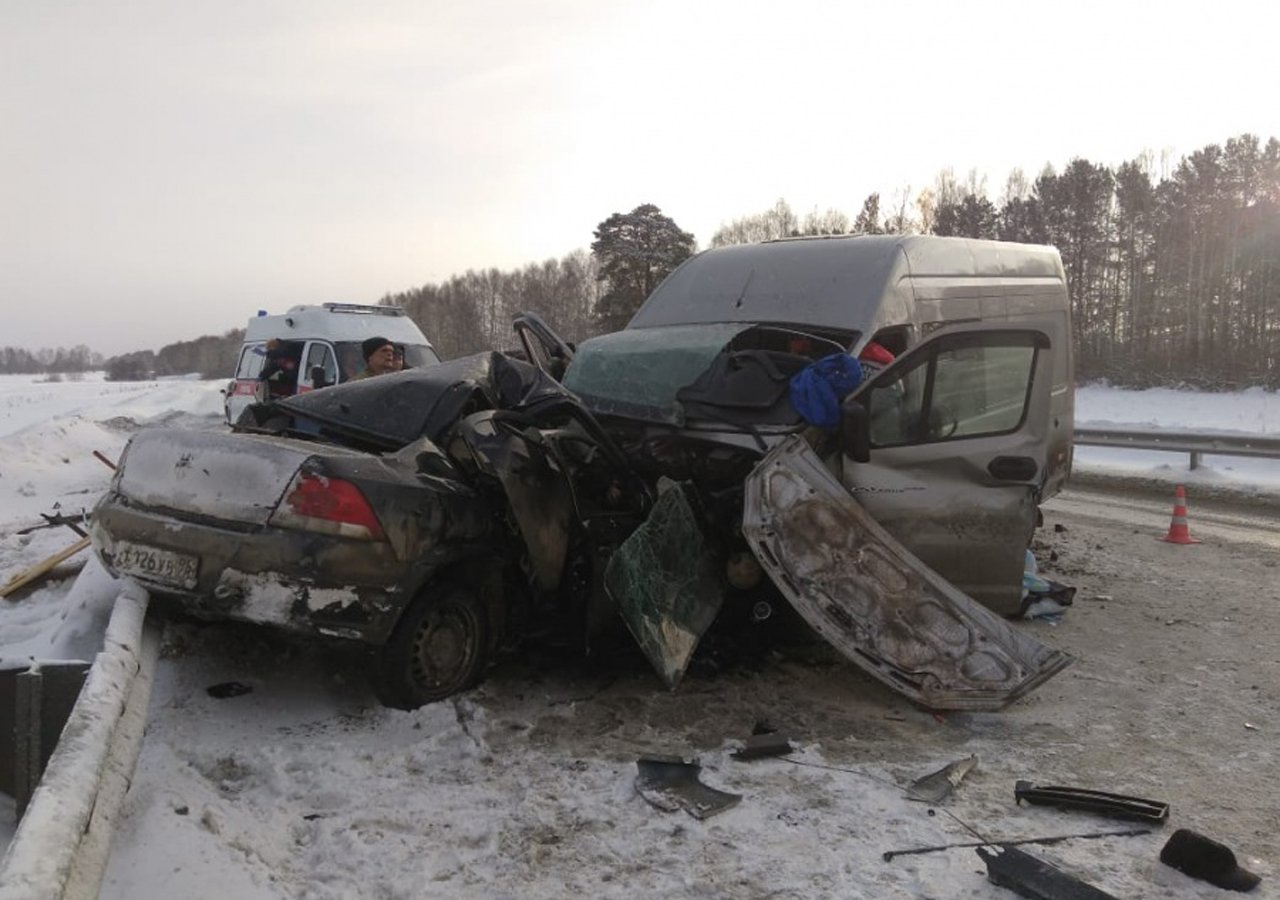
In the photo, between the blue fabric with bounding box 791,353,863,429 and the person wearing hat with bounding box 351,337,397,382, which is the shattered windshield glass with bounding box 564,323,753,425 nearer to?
the blue fabric with bounding box 791,353,863,429

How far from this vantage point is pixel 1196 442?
1290 centimetres

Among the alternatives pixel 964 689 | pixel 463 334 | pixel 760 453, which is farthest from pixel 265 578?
pixel 463 334

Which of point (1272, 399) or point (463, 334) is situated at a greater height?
point (463, 334)

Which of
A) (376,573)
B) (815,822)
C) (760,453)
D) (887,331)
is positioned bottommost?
(815,822)

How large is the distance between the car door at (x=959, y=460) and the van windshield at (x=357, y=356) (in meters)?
8.45

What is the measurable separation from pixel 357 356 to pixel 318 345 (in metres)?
0.56

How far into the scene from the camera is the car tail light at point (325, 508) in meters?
3.55

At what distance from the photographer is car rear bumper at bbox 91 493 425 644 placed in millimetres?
3508

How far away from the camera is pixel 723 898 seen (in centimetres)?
261

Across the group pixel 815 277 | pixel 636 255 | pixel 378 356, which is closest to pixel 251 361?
pixel 378 356

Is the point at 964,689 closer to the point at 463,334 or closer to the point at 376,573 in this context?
the point at 376,573

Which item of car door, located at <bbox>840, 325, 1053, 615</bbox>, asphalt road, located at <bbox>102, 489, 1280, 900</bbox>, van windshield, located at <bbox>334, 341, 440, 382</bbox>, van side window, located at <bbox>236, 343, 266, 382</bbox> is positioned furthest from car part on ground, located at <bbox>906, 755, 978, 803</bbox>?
van side window, located at <bbox>236, 343, 266, 382</bbox>

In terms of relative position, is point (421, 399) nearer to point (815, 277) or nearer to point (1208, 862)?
point (815, 277)

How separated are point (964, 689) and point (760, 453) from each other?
146 cm
